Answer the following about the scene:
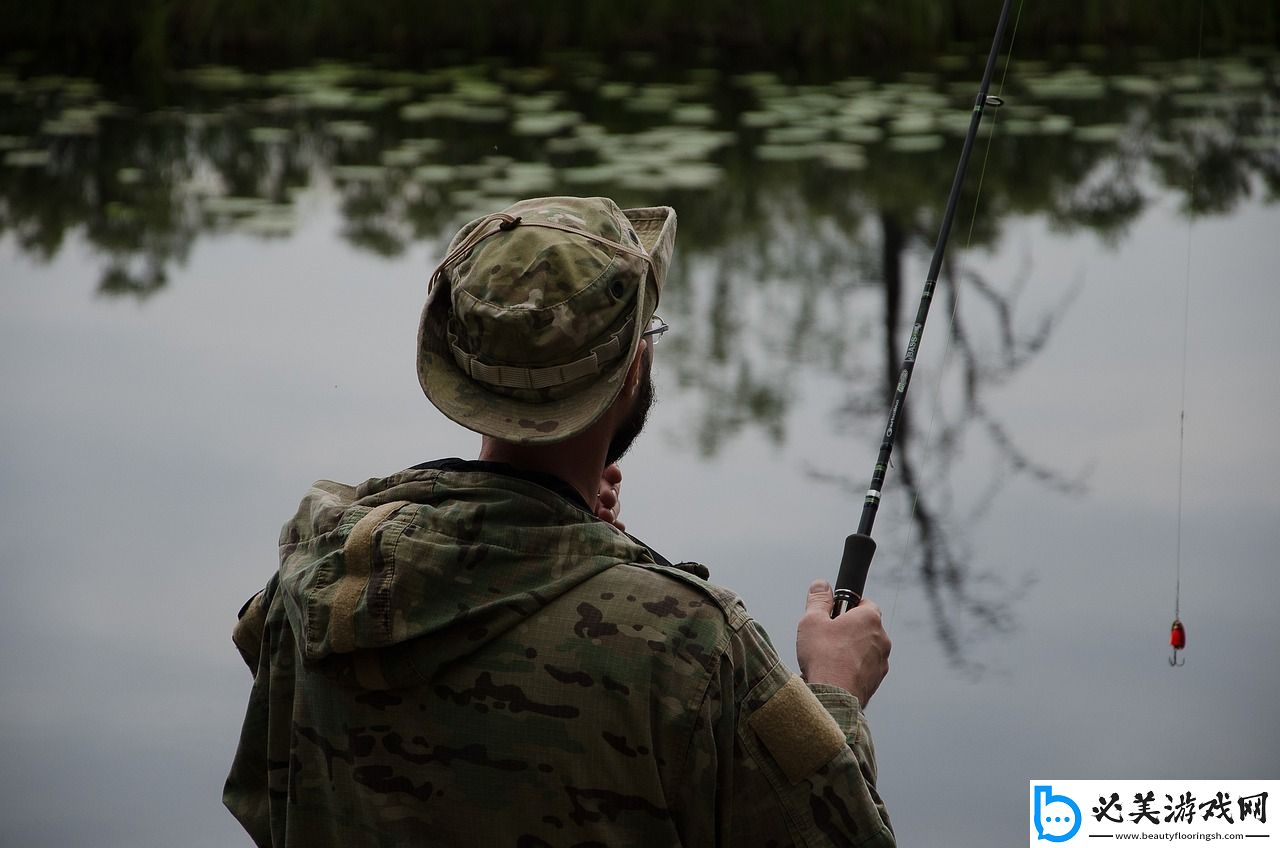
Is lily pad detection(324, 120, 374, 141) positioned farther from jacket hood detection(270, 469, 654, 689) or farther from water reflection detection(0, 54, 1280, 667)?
jacket hood detection(270, 469, 654, 689)

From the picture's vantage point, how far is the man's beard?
118cm

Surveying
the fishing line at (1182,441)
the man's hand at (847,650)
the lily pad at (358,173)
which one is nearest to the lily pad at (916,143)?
the fishing line at (1182,441)

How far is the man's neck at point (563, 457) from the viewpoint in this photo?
1.09 metres

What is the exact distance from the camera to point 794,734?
1025 millimetres

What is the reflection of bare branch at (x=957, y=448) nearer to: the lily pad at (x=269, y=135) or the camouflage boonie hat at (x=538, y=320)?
the camouflage boonie hat at (x=538, y=320)

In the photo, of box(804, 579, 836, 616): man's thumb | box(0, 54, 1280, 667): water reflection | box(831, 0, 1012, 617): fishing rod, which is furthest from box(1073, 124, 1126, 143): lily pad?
box(804, 579, 836, 616): man's thumb

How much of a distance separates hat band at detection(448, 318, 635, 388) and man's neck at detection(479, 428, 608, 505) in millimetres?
44

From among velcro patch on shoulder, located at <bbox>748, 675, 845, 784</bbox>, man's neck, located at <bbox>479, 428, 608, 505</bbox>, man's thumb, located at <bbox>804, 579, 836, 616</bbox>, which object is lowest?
velcro patch on shoulder, located at <bbox>748, 675, 845, 784</bbox>

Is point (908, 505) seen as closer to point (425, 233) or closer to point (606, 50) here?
point (425, 233)

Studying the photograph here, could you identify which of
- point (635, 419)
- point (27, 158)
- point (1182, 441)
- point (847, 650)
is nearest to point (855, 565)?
point (847, 650)

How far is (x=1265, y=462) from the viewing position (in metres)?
3.28

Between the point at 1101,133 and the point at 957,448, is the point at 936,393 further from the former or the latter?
the point at 1101,133

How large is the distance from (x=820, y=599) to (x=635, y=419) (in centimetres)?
28

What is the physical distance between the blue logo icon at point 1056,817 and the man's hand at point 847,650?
1134 millimetres
